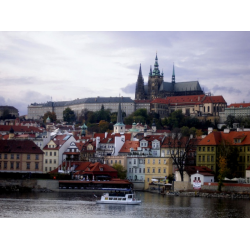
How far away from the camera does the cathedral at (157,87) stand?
12675cm

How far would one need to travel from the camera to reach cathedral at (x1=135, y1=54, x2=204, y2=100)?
12675cm

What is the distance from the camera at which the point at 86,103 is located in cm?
12912

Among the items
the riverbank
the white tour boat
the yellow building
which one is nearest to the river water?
the white tour boat

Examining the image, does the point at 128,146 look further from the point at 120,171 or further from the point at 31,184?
the point at 31,184

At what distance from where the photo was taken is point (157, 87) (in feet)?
433

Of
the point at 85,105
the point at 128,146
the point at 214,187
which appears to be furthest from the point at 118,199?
the point at 85,105

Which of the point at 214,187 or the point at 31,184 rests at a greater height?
the point at 214,187

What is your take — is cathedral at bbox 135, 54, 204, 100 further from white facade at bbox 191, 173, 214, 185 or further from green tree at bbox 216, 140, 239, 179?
white facade at bbox 191, 173, 214, 185

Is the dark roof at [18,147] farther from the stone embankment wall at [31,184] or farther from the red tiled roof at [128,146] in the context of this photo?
the red tiled roof at [128,146]

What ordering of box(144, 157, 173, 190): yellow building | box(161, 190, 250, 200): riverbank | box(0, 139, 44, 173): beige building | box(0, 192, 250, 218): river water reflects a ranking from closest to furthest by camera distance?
box(0, 192, 250, 218): river water, box(161, 190, 250, 200): riverbank, box(144, 157, 173, 190): yellow building, box(0, 139, 44, 173): beige building

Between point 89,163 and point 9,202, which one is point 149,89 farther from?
point 9,202

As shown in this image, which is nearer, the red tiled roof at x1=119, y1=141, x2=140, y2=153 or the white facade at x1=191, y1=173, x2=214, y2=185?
the white facade at x1=191, y1=173, x2=214, y2=185
